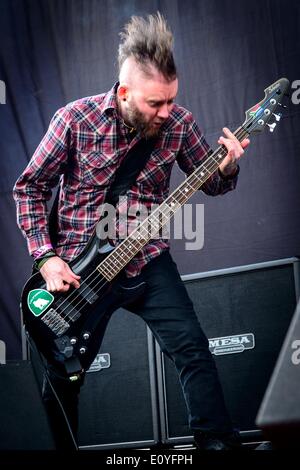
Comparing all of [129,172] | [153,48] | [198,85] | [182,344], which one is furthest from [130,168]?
[198,85]

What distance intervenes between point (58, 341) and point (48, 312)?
0.11m

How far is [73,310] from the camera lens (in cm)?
252

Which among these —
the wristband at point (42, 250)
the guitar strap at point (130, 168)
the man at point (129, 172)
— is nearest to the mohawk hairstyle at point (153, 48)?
the man at point (129, 172)

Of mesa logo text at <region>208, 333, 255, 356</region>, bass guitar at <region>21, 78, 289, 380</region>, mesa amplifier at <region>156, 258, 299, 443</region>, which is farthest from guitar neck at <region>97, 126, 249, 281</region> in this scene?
mesa logo text at <region>208, 333, 255, 356</region>

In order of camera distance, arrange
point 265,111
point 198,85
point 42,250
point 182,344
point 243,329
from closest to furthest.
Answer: point 182,344
point 42,250
point 265,111
point 243,329
point 198,85

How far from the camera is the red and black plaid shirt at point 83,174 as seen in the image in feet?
8.50

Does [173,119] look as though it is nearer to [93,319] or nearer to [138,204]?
[138,204]

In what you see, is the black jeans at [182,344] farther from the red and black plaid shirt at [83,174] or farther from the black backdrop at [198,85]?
the black backdrop at [198,85]

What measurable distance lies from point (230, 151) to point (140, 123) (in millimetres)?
345

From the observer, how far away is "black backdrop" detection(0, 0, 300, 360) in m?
3.34

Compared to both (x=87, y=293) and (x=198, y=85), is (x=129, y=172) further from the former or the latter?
(x=198, y=85)

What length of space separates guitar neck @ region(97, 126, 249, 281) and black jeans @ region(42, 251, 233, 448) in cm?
11

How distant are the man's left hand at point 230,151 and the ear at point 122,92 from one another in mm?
386

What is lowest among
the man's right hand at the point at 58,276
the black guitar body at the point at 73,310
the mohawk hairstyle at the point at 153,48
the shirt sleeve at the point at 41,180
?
the black guitar body at the point at 73,310
